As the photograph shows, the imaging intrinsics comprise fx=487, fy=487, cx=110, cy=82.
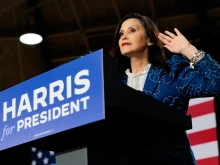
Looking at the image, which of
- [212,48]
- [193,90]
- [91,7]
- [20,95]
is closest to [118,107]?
[20,95]

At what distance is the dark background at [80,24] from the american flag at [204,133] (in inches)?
43.1

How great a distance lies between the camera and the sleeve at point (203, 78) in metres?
1.23

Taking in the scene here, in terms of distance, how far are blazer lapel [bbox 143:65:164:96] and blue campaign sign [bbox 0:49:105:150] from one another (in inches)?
14.0

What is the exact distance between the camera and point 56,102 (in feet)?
3.29

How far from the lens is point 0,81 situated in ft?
23.0

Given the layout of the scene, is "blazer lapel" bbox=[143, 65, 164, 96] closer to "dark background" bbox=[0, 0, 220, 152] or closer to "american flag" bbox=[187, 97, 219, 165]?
"american flag" bbox=[187, 97, 219, 165]

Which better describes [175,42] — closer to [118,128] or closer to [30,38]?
[118,128]

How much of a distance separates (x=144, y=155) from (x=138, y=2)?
183 inches

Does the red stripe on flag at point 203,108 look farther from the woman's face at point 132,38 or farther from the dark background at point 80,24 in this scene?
the woman's face at point 132,38

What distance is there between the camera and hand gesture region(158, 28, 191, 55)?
1353mm

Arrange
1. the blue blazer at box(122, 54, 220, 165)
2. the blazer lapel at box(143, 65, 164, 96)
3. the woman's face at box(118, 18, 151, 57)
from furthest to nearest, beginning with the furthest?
the woman's face at box(118, 18, 151, 57), the blazer lapel at box(143, 65, 164, 96), the blue blazer at box(122, 54, 220, 165)

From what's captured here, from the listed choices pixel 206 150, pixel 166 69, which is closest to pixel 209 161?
pixel 206 150

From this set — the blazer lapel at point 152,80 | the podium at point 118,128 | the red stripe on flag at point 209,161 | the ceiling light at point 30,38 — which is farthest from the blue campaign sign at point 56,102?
the ceiling light at point 30,38

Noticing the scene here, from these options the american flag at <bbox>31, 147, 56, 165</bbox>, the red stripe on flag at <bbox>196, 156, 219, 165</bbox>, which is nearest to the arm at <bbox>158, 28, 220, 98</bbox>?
the red stripe on flag at <bbox>196, 156, 219, 165</bbox>
